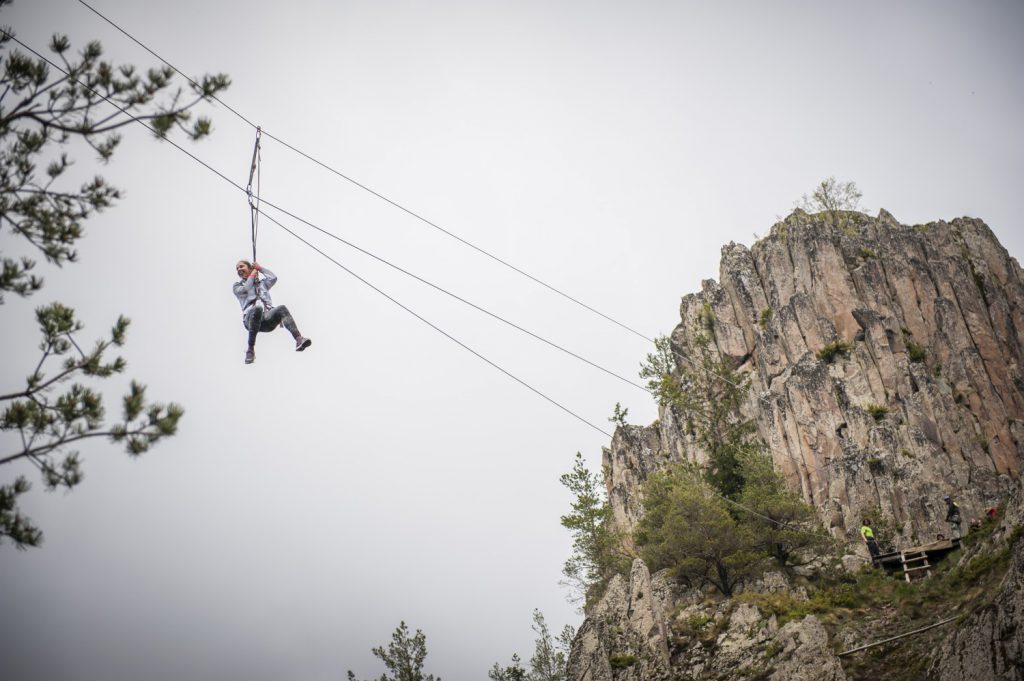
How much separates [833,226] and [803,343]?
13865mm

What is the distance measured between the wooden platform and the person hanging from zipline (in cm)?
2376

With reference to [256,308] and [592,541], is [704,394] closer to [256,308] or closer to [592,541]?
[592,541]

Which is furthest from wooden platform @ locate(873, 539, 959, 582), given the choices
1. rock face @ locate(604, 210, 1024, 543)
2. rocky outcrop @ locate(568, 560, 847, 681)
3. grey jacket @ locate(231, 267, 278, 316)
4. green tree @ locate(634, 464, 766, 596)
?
grey jacket @ locate(231, 267, 278, 316)

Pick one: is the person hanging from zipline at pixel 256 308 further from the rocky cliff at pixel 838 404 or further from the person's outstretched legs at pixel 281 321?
the rocky cliff at pixel 838 404

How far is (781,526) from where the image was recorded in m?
30.3

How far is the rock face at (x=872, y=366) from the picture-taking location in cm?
3825

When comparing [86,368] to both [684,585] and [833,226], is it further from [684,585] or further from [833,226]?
[833,226]

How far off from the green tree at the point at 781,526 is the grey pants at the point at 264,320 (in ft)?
73.1

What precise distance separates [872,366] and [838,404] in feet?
14.0

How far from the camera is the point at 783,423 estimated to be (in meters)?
45.6

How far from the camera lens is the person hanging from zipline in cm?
1473

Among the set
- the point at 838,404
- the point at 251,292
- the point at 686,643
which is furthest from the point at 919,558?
the point at 251,292

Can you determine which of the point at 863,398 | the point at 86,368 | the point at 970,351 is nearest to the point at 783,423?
the point at 863,398

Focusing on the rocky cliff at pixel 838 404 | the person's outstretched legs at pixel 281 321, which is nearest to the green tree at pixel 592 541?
the rocky cliff at pixel 838 404
